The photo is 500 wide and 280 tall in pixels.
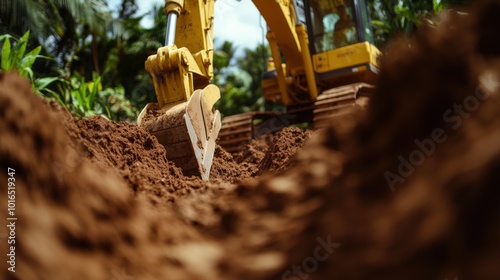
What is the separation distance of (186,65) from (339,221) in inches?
99.3

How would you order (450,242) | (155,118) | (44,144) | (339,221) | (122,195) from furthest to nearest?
(155,118) → (44,144) → (122,195) → (339,221) → (450,242)

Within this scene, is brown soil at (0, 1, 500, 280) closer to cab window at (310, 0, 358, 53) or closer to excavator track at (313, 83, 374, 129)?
excavator track at (313, 83, 374, 129)

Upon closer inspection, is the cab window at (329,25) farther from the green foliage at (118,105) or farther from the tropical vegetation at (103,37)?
the green foliage at (118,105)

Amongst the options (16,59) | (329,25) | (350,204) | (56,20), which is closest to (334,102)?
(329,25)

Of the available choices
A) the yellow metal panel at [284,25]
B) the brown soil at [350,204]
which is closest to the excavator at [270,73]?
the yellow metal panel at [284,25]

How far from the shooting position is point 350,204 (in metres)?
0.82

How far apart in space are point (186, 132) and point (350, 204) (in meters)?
2.16

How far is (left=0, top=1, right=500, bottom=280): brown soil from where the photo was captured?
2.27 feet

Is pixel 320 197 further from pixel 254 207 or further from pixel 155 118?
pixel 155 118

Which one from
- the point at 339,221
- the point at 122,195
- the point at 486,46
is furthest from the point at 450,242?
the point at 122,195

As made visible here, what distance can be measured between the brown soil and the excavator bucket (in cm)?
173

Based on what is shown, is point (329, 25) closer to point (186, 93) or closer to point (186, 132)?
point (186, 93)

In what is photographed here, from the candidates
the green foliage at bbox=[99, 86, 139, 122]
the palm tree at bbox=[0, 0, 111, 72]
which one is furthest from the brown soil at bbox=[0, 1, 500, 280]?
the palm tree at bbox=[0, 0, 111, 72]

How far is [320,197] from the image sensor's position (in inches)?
36.6
